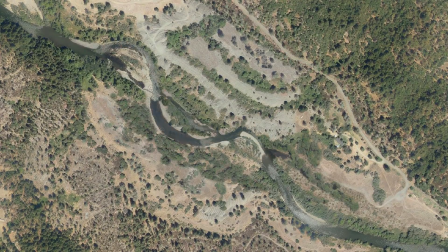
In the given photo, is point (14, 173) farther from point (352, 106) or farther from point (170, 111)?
point (352, 106)

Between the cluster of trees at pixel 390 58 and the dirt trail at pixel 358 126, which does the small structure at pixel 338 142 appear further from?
the cluster of trees at pixel 390 58

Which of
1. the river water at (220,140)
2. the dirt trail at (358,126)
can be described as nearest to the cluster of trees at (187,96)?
the river water at (220,140)

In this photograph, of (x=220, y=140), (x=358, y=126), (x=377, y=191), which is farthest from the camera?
(x=220, y=140)

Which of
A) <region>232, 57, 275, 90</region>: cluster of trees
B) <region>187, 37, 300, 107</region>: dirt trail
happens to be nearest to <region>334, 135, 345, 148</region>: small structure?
<region>187, 37, 300, 107</region>: dirt trail

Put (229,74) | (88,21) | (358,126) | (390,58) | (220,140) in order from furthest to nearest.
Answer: (220,140) → (358,126) → (229,74) → (88,21) → (390,58)

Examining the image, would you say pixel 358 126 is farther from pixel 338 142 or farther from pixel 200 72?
pixel 200 72

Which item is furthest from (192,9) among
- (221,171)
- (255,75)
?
(221,171)

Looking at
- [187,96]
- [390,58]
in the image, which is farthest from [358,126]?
[187,96]

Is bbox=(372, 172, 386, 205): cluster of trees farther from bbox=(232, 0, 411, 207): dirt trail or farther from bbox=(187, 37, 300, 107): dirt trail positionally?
bbox=(187, 37, 300, 107): dirt trail

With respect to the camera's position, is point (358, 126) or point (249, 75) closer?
point (249, 75)
